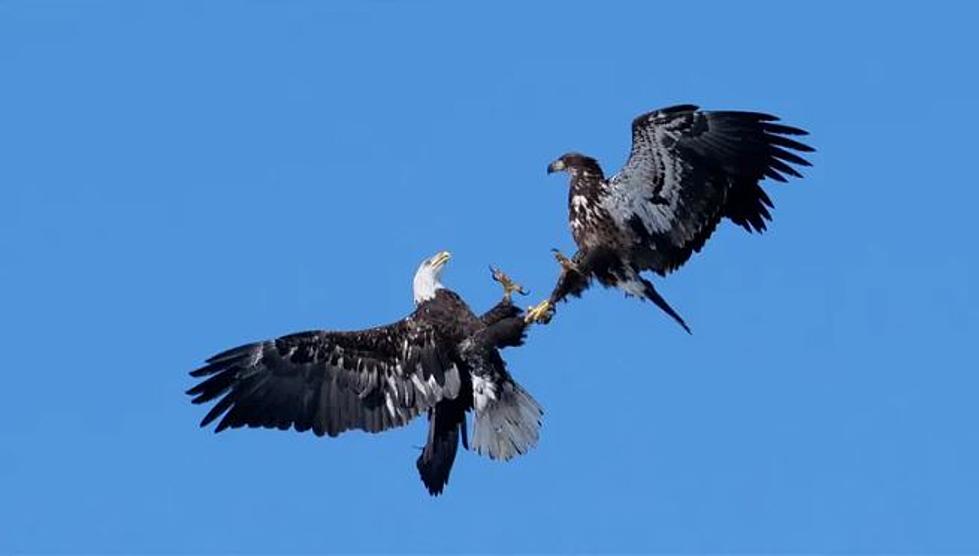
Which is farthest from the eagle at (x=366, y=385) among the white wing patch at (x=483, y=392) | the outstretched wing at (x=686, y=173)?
the outstretched wing at (x=686, y=173)

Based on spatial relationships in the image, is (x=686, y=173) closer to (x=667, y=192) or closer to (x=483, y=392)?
(x=667, y=192)

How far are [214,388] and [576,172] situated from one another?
3767 millimetres

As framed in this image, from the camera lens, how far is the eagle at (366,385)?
98.7 feet

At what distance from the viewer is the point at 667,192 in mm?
29344

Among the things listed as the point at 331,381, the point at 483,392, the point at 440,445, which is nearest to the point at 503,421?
the point at 483,392

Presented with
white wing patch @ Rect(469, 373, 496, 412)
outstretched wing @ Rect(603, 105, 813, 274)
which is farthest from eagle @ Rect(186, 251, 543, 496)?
outstretched wing @ Rect(603, 105, 813, 274)

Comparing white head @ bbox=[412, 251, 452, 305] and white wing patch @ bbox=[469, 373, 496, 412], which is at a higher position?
white head @ bbox=[412, 251, 452, 305]

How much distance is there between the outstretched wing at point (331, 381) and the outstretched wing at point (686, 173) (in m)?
2.13

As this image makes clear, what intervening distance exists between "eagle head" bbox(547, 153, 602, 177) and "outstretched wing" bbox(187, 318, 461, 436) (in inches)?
73.7

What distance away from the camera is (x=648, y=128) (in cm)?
2917

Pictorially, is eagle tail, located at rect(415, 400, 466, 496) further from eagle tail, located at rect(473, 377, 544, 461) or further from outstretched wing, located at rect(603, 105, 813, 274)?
outstretched wing, located at rect(603, 105, 813, 274)

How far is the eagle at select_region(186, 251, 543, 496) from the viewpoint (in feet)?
98.7

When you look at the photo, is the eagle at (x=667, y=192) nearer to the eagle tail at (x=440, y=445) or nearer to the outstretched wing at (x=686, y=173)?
the outstretched wing at (x=686, y=173)

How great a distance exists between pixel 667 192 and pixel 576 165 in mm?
1011
